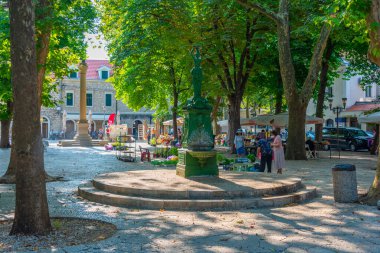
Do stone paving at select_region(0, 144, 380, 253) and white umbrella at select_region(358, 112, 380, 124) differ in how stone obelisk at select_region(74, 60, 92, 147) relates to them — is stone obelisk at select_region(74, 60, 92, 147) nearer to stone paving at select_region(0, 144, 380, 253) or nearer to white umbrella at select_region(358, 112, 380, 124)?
white umbrella at select_region(358, 112, 380, 124)

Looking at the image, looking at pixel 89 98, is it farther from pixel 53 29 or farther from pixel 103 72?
pixel 53 29

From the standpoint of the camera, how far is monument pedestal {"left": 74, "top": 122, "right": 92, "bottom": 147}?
3744cm

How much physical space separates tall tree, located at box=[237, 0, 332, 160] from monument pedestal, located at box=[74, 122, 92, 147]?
21.2 metres

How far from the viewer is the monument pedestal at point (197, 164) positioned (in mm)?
11312

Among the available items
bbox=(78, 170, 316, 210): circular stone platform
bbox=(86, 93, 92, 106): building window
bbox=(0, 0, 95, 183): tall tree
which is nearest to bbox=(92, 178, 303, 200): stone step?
bbox=(78, 170, 316, 210): circular stone platform

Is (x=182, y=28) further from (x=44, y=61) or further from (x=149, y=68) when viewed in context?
(x=44, y=61)

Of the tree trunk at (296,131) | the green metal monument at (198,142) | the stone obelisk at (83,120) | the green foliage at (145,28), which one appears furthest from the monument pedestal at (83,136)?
the green metal monument at (198,142)

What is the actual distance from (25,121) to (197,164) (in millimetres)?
5793

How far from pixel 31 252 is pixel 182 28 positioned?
17997 mm

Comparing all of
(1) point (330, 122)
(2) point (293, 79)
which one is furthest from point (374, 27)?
(1) point (330, 122)

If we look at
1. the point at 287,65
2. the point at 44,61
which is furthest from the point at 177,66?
the point at 44,61

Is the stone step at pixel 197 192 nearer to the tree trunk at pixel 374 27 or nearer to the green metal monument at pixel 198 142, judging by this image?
the green metal monument at pixel 198 142

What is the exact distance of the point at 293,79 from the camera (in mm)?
20141

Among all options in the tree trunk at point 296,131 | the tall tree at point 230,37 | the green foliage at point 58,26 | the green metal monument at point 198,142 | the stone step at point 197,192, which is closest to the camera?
the stone step at point 197,192
